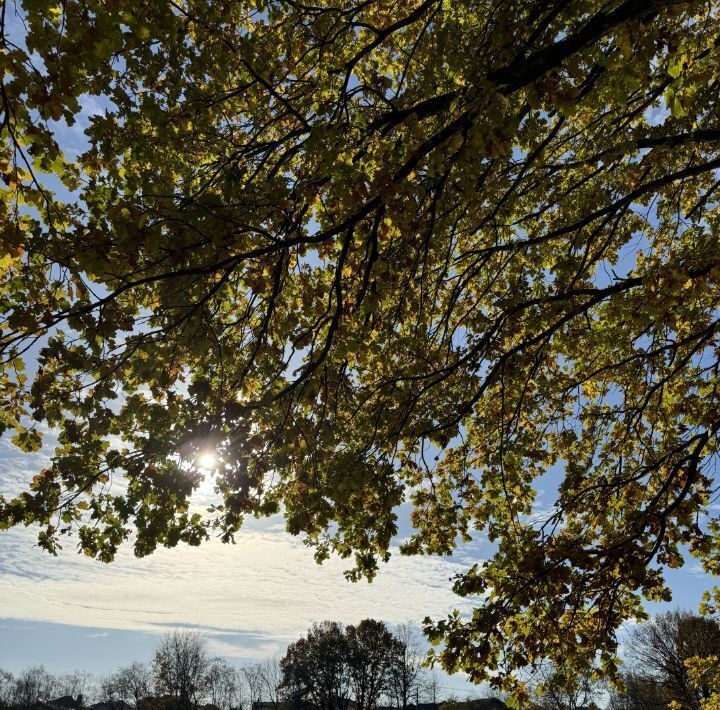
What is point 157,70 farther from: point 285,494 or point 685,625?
point 685,625

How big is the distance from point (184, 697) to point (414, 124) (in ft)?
202

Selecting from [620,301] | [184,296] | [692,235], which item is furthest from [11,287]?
[692,235]

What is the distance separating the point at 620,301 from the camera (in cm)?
650

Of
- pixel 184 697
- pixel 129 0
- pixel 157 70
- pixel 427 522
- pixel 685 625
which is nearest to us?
pixel 129 0

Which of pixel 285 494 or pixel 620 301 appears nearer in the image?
pixel 620 301

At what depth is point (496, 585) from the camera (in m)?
5.48

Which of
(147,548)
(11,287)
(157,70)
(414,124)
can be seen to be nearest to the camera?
(414,124)

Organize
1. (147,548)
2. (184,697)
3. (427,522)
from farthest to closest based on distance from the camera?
(184,697) → (427,522) → (147,548)

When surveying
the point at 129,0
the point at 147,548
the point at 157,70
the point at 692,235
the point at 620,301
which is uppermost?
the point at 157,70

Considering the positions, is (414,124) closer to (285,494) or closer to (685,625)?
(285,494)

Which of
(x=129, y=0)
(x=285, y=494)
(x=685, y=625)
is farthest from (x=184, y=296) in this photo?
(x=685, y=625)

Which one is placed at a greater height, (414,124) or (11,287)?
(414,124)

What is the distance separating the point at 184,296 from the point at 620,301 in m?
5.20

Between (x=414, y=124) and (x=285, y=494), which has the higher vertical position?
(x=414, y=124)
